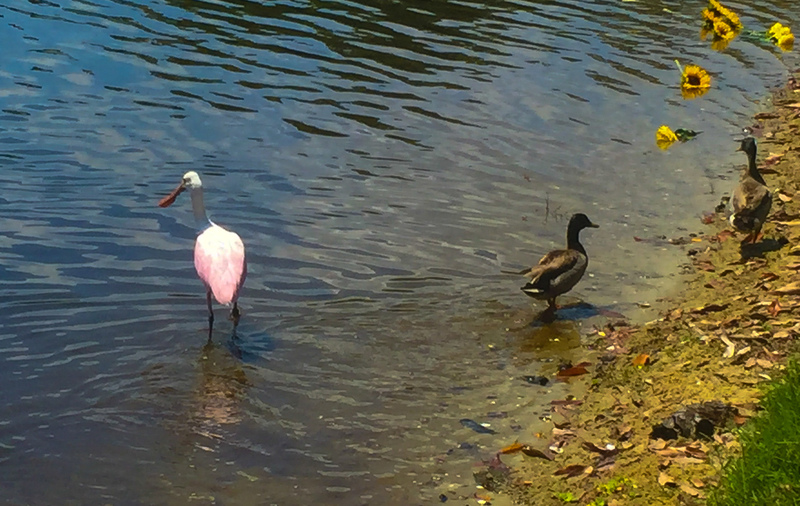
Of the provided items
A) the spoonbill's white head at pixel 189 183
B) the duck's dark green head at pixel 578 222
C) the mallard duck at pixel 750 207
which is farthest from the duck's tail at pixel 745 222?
the spoonbill's white head at pixel 189 183

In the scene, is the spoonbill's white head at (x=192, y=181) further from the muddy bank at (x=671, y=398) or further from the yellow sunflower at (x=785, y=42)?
the yellow sunflower at (x=785, y=42)

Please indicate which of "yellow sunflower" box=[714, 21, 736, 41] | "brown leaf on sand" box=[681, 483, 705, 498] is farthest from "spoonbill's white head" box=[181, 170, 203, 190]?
"yellow sunflower" box=[714, 21, 736, 41]

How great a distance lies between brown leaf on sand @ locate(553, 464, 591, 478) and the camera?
20.6 feet

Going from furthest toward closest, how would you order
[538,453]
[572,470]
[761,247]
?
1. [761,247]
2. [538,453]
3. [572,470]

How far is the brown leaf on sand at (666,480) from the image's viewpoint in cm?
564

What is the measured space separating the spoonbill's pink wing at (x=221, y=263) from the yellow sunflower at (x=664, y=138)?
22.9ft

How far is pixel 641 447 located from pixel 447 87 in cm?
1067

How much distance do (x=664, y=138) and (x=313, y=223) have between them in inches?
219

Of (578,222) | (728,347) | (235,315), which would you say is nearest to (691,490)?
(728,347)

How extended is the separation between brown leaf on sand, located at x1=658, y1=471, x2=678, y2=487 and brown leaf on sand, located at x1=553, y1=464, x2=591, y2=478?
2.08ft

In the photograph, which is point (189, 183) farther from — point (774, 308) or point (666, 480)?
point (666, 480)

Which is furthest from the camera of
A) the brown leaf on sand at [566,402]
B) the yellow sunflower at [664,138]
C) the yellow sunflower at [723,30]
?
the yellow sunflower at [723,30]

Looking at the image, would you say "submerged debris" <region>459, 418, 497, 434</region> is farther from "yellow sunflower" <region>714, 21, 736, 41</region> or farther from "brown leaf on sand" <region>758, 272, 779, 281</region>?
"yellow sunflower" <region>714, 21, 736, 41</region>

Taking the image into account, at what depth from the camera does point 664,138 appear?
14.2 meters
